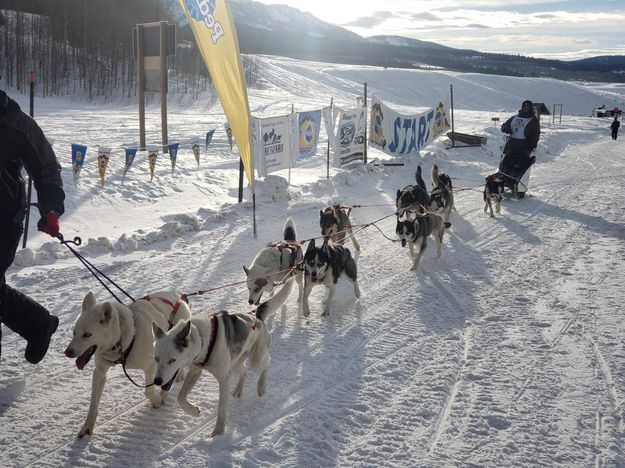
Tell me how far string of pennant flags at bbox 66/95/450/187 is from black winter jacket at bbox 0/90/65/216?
4968 millimetres

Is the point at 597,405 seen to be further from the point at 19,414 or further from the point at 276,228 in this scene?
the point at 276,228

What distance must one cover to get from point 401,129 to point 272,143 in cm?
549

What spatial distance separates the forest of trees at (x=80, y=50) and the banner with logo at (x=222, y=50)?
2455 cm

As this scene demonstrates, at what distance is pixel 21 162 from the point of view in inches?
131

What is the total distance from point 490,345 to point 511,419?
3.51ft

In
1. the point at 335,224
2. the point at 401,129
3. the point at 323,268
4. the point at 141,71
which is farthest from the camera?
the point at 401,129

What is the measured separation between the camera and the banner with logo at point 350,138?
12.4 m

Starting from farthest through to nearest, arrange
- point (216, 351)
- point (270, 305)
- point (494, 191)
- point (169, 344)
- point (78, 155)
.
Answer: point (494, 191) < point (78, 155) < point (270, 305) < point (216, 351) < point (169, 344)

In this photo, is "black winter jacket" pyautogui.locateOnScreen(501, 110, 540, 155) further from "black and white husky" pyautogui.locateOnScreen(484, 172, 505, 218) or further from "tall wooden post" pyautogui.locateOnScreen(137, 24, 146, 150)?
"tall wooden post" pyautogui.locateOnScreen(137, 24, 146, 150)

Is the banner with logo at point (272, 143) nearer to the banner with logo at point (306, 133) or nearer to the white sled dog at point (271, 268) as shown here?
the banner with logo at point (306, 133)

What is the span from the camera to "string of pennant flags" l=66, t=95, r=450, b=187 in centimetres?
967

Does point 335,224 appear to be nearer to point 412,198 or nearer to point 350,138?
point 412,198

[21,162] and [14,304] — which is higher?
[21,162]

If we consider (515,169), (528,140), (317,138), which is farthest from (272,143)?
(528,140)
